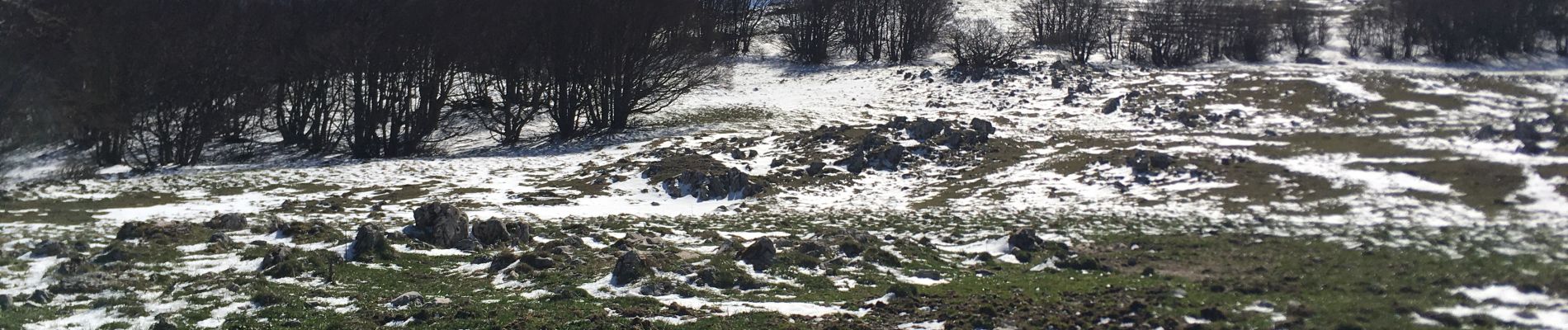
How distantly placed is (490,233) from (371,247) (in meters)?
2.01

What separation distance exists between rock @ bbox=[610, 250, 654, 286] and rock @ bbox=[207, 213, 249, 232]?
25.5 ft

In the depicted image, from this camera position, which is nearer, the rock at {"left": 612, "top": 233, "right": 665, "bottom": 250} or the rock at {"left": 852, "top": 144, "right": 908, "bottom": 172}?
the rock at {"left": 612, "top": 233, "right": 665, "bottom": 250}

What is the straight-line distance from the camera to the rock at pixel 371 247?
15055 millimetres

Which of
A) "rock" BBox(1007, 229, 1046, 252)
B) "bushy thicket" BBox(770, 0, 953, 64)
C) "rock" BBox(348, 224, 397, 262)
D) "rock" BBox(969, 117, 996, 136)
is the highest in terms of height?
"bushy thicket" BBox(770, 0, 953, 64)

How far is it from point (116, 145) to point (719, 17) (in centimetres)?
2977

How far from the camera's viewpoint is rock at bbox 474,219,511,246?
16.8 meters

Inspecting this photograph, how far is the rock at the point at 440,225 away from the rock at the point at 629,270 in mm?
4207

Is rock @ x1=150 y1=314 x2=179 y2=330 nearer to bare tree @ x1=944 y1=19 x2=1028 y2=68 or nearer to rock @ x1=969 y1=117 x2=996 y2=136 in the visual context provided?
rock @ x1=969 y1=117 x2=996 y2=136

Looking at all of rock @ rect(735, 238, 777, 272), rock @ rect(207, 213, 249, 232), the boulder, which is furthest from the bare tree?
rock @ rect(207, 213, 249, 232)

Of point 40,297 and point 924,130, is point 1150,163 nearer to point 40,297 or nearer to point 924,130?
point 924,130

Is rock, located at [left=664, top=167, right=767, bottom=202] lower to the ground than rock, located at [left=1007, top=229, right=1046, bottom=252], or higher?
higher

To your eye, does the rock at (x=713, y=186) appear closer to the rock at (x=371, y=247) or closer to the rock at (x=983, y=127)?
the rock at (x=983, y=127)

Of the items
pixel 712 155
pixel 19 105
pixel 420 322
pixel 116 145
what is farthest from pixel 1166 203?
pixel 116 145

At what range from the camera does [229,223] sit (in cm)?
1748
